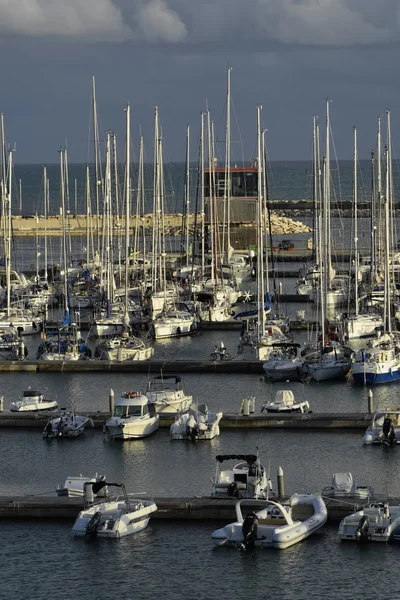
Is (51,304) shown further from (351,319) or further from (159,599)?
(159,599)

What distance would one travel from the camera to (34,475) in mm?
38875

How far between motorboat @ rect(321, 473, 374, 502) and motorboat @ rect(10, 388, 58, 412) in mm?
13825

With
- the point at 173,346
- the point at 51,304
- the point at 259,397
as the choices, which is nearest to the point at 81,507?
the point at 259,397

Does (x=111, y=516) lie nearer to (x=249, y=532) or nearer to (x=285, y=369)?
(x=249, y=532)

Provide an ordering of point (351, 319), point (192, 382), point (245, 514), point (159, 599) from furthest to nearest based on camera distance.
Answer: point (351, 319) → point (192, 382) → point (245, 514) → point (159, 599)

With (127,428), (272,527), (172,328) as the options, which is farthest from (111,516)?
(172,328)

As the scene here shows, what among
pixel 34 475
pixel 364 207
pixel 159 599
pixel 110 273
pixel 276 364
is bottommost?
pixel 159 599

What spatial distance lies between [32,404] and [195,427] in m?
6.36

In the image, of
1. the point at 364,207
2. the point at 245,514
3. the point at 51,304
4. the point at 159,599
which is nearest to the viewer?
the point at 159,599

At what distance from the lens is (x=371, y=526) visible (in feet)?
105

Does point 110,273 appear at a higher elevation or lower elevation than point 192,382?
higher

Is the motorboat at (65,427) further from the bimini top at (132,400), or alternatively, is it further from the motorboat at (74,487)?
the motorboat at (74,487)

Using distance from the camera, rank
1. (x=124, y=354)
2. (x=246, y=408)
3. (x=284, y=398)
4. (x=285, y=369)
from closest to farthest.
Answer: (x=246, y=408), (x=284, y=398), (x=285, y=369), (x=124, y=354)

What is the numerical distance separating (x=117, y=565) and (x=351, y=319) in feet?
99.2
